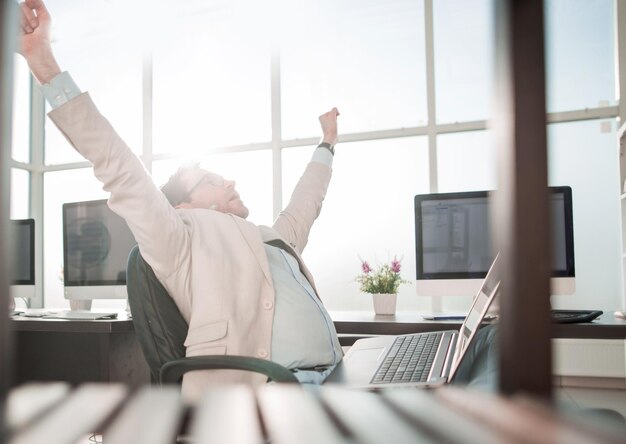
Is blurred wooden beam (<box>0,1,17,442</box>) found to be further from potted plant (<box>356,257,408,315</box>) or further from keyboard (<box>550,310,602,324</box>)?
potted plant (<box>356,257,408,315</box>)

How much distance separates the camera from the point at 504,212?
22cm

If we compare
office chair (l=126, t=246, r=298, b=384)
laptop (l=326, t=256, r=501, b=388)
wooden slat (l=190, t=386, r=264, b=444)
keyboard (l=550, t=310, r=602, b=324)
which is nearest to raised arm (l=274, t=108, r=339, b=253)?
laptop (l=326, t=256, r=501, b=388)

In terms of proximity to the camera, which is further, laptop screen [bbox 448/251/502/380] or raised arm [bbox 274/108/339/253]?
raised arm [bbox 274/108/339/253]

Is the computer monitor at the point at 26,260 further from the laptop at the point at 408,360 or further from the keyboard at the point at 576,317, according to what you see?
the keyboard at the point at 576,317

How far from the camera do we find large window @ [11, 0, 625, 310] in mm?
4082

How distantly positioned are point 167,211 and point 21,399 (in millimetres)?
1180

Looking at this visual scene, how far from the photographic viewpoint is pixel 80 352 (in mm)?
2744

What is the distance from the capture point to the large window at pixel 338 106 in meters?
4.08

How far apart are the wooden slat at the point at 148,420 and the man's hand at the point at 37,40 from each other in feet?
1.74

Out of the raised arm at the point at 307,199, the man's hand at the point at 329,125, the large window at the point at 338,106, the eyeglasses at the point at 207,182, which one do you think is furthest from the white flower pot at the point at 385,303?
the large window at the point at 338,106

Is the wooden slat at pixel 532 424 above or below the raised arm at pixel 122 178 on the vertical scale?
below

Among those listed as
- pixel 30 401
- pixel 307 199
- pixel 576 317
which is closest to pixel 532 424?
pixel 30 401

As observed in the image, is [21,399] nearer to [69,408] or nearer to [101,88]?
[69,408]

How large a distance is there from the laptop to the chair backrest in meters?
0.43
